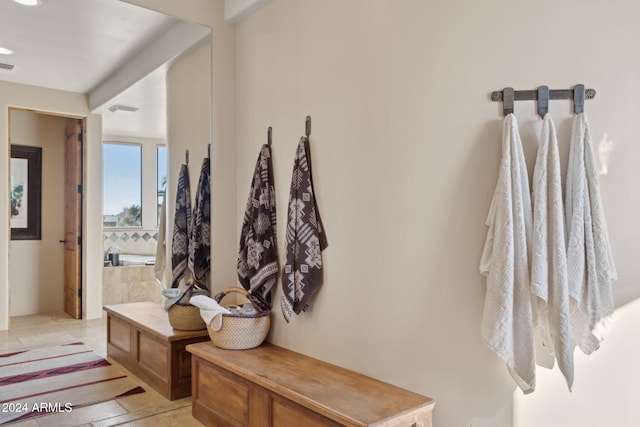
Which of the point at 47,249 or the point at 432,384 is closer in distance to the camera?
the point at 432,384

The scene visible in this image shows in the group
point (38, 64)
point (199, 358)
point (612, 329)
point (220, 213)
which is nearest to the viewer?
point (612, 329)

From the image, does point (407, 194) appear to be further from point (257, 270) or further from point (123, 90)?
point (123, 90)

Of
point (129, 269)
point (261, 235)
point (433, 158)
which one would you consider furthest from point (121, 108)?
point (433, 158)

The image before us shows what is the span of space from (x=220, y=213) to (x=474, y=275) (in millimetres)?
1709

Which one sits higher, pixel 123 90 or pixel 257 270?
pixel 123 90

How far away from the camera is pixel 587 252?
143 centimetres

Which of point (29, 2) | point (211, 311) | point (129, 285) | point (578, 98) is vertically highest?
point (29, 2)

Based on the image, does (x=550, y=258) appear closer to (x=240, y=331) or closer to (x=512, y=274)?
(x=512, y=274)

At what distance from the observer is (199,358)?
2.39 m

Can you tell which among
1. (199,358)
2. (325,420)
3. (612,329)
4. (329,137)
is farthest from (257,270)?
(612,329)

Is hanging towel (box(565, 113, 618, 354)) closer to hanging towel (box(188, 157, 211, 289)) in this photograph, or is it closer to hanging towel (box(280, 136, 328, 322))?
hanging towel (box(280, 136, 328, 322))

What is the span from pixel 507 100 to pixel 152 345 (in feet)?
7.38

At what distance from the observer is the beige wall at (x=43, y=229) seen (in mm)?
2137

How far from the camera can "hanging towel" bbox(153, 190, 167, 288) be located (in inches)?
98.7
